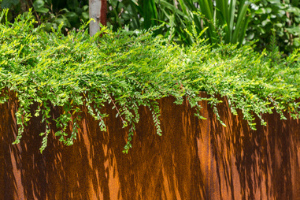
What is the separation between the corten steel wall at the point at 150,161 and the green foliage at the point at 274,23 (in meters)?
1.79

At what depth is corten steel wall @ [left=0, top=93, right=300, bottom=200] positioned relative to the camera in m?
1.75

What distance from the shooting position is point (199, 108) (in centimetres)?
222

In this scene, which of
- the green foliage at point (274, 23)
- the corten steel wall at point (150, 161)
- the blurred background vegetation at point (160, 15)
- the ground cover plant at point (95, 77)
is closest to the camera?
Answer: the ground cover plant at point (95, 77)

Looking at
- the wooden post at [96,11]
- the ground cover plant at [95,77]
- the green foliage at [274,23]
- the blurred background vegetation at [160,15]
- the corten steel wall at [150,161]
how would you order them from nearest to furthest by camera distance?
the ground cover plant at [95,77]
the corten steel wall at [150,161]
the wooden post at [96,11]
the blurred background vegetation at [160,15]
the green foliage at [274,23]

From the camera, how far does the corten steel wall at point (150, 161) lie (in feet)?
5.74

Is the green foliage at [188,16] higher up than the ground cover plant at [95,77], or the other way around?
the green foliage at [188,16]

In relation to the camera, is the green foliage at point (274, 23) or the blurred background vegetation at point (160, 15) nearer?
the blurred background vegetation at point (160, 15)

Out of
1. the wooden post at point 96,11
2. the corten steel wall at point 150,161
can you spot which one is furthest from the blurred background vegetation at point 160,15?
the corten steel wall at point 150,161

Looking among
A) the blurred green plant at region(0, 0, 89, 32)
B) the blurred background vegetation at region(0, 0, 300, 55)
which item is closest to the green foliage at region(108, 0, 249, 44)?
the blurred background vegetation at region(0, 0, 300, 55)

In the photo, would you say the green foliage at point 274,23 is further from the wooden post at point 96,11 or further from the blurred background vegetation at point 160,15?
the wooden post at point 96,11

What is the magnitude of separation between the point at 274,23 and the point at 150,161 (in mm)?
3156

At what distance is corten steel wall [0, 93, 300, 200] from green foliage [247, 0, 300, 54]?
70.5 inches

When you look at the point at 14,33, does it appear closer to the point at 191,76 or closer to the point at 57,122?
the point at 57,122

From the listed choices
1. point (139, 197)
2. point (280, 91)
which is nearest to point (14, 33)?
point (139, 197)
